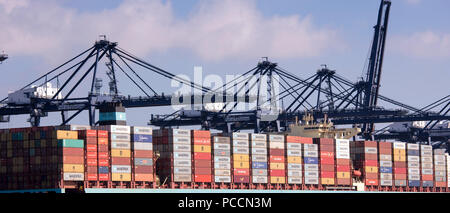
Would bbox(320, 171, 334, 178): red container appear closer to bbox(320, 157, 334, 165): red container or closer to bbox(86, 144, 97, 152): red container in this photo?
bbox(320, 157, 334, 165): red container

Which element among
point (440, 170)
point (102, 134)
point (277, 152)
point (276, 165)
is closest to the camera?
point (102, 134)

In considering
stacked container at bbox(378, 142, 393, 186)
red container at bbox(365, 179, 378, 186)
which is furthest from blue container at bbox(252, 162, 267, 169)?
stacked container at bbox(378, 142, 393, 186)

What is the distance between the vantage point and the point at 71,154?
196ft

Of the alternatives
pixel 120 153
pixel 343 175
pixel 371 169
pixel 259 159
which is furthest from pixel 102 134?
pixel 371 169

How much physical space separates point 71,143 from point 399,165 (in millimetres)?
39548

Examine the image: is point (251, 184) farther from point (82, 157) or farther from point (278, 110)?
point (278, 110)

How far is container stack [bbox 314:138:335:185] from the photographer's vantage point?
256 ft

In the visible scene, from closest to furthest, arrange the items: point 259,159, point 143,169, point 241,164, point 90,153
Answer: point 90,153 → point 143,169 → point 241,164 → point 259,159

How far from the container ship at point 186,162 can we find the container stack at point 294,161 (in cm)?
9

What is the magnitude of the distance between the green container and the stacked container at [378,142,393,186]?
35.2m

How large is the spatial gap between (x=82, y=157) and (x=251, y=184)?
1743 centimetres

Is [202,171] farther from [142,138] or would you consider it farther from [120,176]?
[120,176]

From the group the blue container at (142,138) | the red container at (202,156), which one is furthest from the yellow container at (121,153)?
the red container at (202,156)
